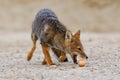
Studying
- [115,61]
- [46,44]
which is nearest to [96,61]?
[115,61]

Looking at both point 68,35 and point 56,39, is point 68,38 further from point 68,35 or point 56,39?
point 56,39

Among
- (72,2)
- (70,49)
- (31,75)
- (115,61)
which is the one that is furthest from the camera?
(72,2)

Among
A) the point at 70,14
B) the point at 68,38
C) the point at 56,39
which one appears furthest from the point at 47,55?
the point at 70,14

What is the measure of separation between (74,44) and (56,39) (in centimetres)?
59

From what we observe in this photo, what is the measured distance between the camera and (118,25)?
123ft

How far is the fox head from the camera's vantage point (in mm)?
13188

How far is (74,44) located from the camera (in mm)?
13289

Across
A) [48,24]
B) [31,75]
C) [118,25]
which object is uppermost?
[118,25]

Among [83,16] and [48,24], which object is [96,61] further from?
[83,16]

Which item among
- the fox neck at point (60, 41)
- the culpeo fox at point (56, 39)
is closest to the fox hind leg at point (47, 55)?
the culpeo fox at point (56, 39)

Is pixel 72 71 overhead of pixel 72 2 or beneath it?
beneath

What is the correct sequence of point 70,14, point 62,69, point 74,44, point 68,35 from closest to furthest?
point 62,69
point 74,44
point 68,35
point 70,14

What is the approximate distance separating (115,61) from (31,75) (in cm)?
300

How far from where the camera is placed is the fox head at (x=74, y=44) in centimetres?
1319
